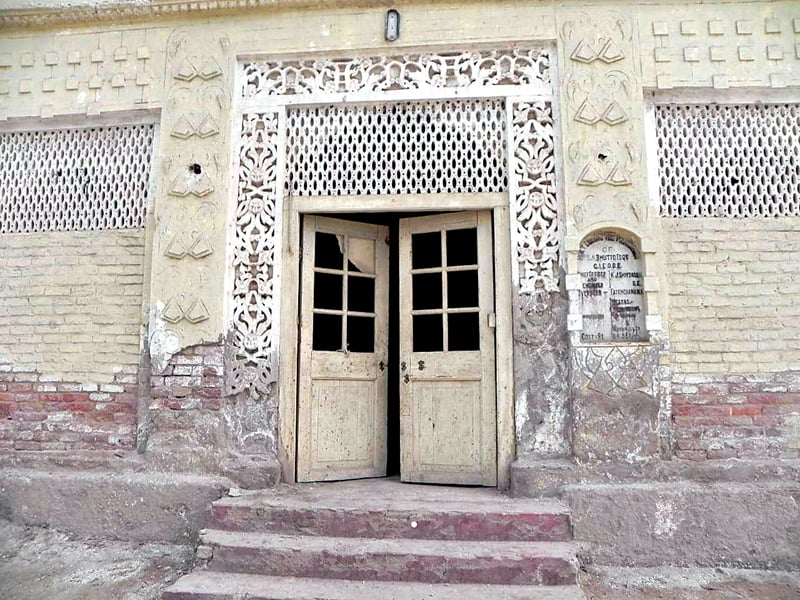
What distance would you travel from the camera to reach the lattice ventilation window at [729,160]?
14.4 ft

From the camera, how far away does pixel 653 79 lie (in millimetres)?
4434

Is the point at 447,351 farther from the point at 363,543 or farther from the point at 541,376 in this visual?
the point at 363,543

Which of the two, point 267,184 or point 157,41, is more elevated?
point 157,41

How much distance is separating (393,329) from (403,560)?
2.57 m

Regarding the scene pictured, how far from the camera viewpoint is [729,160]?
4.45 m

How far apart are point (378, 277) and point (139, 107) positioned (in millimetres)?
2296

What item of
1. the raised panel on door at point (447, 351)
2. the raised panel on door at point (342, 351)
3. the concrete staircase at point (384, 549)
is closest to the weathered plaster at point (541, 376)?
the raised panel on door at point (447, 351)

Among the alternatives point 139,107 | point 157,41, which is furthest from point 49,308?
point 157,41

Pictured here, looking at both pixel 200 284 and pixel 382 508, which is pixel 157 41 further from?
pixel 382 508

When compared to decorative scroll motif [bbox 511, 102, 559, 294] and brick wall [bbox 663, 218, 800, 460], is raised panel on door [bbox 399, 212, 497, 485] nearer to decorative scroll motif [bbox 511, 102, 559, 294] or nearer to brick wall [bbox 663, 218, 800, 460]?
decorative scroll motif [bbox 511, 102, 559, 294]

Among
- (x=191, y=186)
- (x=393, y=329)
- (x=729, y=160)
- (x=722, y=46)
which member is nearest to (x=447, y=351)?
(x=393, y=329)

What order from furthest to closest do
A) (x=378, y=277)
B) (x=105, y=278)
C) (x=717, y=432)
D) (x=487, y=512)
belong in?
(x=378, y=277)
(x=105, y=278)
(x=717, y=432)
(x=487, y=512)

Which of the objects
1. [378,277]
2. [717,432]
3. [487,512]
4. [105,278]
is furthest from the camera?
[378,277]

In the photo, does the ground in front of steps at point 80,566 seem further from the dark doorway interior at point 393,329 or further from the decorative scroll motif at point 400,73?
the decorative scroll motif at point 400,73
